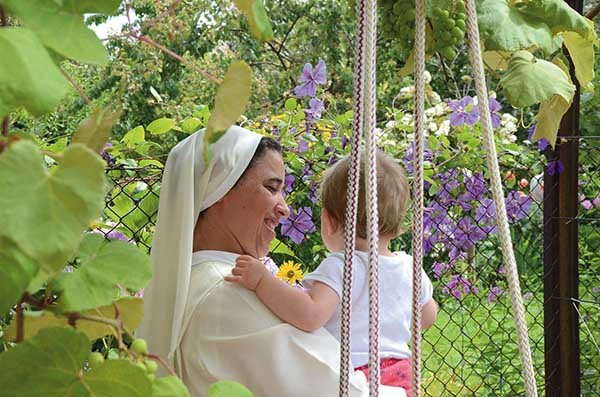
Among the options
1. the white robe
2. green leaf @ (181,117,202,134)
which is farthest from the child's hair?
green leaf @ (181,117,202,134)

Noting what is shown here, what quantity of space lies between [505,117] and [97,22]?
5559 millimetres

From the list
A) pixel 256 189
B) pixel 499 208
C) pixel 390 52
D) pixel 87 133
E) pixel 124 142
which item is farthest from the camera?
pixel 390 52

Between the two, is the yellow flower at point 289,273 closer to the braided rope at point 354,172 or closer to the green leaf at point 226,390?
the braided rope at point 354,172

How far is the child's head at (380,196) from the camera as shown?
2.08 m

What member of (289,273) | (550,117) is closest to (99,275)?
(550,117)

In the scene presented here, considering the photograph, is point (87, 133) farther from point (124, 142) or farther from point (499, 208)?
point (124, 142)

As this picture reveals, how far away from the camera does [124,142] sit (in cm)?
269

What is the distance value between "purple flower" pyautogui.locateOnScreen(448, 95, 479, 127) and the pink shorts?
1272mm

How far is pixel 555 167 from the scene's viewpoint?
105 inches

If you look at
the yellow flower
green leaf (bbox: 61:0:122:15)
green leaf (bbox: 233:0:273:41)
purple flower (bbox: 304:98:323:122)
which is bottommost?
green leaf (bbox: 61:0:122:15)

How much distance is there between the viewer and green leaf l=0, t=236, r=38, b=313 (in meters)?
0.46

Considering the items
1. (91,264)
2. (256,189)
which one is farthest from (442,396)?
(91,264)

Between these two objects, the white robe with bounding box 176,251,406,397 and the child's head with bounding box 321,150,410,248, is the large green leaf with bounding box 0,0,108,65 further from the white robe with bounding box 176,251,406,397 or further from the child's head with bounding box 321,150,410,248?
the child's head with bounding box 321,150,410,248

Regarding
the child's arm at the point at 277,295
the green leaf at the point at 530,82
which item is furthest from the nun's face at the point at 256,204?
the green leaf at the point at 530,82
